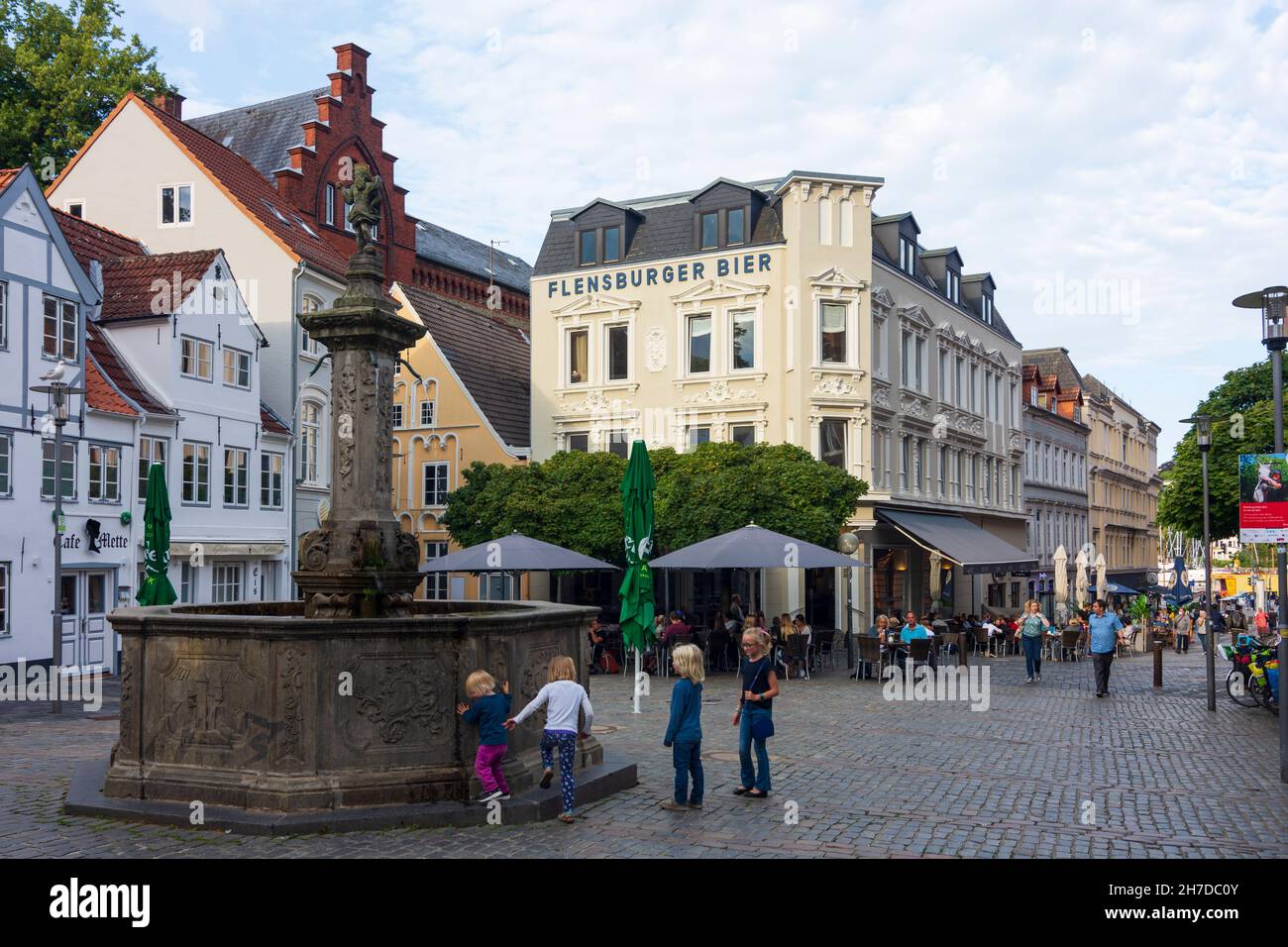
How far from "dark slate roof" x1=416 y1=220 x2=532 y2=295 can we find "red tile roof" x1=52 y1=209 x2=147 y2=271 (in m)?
17.9

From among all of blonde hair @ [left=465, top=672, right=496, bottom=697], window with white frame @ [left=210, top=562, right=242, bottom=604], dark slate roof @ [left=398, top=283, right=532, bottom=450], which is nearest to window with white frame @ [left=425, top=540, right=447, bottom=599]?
dark slate roof @ [left=398, top=283, right=532, bottom=450]

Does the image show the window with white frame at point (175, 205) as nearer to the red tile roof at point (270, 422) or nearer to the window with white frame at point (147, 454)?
the red tile roof at point (270, 422)

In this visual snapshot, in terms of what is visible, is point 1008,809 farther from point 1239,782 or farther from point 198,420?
point 198,420

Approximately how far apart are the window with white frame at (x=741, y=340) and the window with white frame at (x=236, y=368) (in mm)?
13945

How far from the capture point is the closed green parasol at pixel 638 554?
1825 cm

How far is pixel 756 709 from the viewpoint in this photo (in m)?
Result: 10.9

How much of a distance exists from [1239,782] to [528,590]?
2730 centimetres

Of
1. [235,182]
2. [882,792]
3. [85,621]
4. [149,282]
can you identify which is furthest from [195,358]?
[882,792]

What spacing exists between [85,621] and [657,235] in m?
20.3

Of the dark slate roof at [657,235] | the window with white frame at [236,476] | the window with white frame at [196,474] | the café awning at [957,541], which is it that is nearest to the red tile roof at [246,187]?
the window with white frame at [236,476]

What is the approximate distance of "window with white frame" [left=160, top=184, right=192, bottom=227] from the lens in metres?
36.5

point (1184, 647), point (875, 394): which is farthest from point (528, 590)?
point (1184, 647)

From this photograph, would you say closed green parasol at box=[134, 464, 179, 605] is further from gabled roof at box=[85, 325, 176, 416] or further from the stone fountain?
the stone fountain
